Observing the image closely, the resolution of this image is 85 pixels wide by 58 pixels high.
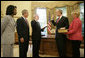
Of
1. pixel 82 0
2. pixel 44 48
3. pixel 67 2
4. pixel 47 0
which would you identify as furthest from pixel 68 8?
pixel 44 48

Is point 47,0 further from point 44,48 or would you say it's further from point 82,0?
point 44,48

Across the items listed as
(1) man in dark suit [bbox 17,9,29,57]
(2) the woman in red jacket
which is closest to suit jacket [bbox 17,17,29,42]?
(1) man in dark suit [bbox 17,9,29,57]

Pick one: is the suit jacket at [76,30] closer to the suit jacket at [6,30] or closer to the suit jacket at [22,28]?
the suit jacket at [22,28]

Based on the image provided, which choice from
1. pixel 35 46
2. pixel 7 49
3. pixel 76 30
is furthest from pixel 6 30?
pixel 76 30

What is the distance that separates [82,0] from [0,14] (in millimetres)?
4263

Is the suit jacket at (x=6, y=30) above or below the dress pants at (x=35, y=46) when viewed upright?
above

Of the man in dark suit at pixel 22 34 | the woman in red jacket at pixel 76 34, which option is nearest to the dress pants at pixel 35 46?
the man in dark suit at pixel 22 34

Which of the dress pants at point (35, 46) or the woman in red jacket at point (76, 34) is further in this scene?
the dress pants at point (35, 46)

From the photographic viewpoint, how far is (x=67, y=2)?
7254 mm

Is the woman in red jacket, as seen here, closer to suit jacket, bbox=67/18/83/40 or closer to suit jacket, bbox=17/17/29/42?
suit jacket, bbox=67/18/83/40

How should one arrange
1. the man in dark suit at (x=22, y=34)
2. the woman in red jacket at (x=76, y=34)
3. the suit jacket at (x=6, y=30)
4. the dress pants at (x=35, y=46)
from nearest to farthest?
the suit jacket at (x=6, y=30) → the man in dark suit at (x=22, y=34) → the woman in red jacket at (x=76, y=34) → the dress pants at (x=35, y=46)

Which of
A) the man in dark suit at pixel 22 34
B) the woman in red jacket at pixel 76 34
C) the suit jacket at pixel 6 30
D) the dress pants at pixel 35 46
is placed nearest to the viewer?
the suit jacket at pixel 6 30

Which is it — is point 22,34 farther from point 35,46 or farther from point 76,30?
point 76,30

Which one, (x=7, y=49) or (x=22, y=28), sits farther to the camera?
(x=22, y=28)
